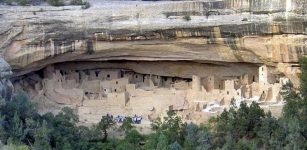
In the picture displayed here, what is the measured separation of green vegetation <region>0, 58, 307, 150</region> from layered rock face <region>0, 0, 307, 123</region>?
3.12 feet

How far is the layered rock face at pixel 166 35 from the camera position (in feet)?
54.2

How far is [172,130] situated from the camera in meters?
16.0

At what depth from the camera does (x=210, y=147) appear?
15.2m

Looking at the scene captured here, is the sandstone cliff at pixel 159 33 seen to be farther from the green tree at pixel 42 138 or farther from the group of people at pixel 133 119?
the green tree at pixel 42 138

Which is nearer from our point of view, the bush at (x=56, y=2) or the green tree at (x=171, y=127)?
the green tree at (x=171, y=127)

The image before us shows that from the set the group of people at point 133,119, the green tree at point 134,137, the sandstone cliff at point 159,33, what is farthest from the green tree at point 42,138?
the sandstone cliff at point 159,33

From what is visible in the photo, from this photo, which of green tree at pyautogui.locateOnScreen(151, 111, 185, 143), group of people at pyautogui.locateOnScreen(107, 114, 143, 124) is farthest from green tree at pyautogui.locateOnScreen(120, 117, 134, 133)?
group of people at pyautogui.locateOnScreen(107, 114, 143, 124)

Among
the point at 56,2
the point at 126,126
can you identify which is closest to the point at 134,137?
the point at 126,126

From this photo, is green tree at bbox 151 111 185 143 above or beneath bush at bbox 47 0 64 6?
beneath

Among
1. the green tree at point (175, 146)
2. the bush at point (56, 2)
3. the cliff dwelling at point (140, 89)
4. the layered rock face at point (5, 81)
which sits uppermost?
→ the bush at point (56, 2)

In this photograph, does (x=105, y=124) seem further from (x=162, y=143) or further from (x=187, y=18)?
(x=187, y=18)

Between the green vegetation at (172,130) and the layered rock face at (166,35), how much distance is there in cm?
95

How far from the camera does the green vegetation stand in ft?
49.4

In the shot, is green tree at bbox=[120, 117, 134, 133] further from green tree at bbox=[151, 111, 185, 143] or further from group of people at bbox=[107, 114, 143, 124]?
group of people at bbox=[107, 114, 143, 124]
